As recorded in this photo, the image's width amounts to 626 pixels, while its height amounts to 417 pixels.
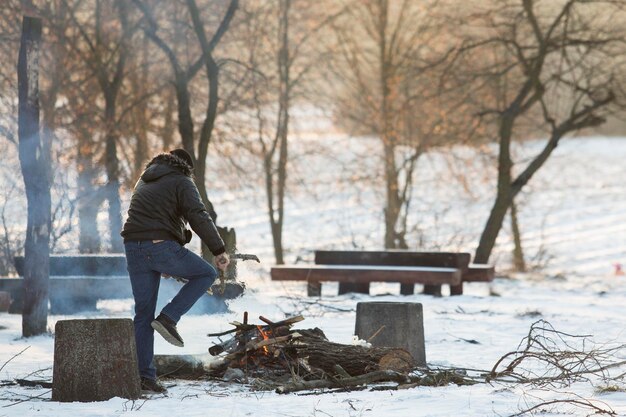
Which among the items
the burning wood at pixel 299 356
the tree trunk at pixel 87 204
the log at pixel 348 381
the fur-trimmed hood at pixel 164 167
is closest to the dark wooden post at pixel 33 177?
the burning wood at pixel 299 356

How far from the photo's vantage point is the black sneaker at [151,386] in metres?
7.84

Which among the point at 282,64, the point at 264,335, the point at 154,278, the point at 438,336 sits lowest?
the point at 438,336

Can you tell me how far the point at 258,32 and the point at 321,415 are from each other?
23599 millimetres

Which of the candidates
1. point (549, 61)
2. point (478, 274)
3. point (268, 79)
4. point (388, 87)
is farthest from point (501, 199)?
point (388, 87)

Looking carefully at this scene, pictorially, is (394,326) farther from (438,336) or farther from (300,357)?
(438,336)

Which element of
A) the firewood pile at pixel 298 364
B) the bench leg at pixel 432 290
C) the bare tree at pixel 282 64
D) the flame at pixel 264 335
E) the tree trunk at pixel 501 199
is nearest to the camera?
the firewood pile at pixel 298 364

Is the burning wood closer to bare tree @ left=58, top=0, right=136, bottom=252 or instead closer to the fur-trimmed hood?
the fur-trimmed hood

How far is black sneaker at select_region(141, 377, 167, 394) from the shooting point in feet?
25.7

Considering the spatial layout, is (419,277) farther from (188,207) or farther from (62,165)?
(188,207)

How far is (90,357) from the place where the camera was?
7.27 m

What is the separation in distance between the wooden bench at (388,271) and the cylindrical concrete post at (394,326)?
7525mm

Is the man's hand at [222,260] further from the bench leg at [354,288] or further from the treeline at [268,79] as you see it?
the bench leg at [354,288]

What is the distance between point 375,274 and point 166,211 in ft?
31.5

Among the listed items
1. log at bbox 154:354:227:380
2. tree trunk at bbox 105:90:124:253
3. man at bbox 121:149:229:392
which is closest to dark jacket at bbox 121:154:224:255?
man at bbox 121:149:229:392
